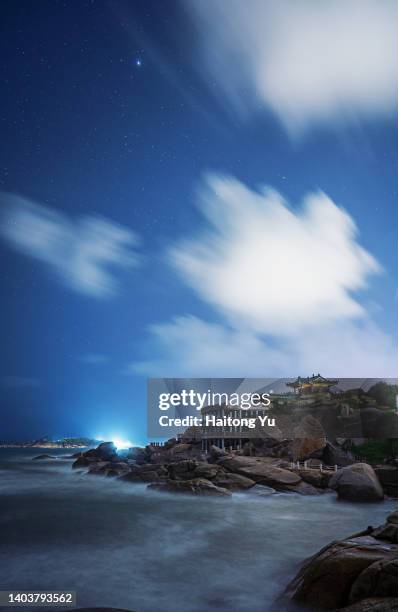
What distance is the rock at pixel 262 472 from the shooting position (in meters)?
32.0

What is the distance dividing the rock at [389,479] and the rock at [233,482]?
9114 mm

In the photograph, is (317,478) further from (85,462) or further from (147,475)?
(85,462)

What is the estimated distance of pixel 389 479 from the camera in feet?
102

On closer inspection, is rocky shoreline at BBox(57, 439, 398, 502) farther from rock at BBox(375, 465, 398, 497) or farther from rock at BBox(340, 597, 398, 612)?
rock at BBox(340, 597, 398, 612)

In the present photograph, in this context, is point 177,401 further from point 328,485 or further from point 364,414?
point 364,414

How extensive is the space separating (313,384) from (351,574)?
2531 inches

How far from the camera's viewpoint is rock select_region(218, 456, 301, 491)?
32031 millimetres

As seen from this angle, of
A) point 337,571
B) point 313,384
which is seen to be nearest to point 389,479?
point 337,571

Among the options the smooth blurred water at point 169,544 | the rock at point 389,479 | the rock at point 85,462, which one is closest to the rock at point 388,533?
the smooth blurred water at point 169,544

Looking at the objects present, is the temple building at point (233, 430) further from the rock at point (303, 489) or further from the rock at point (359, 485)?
the rock at point (359, 485)

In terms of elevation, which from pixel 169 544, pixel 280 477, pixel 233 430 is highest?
pixel 233 430

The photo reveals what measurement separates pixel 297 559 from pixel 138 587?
261 inches

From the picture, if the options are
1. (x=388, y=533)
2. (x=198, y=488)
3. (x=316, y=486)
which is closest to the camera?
Answer: (x=388, y=533)

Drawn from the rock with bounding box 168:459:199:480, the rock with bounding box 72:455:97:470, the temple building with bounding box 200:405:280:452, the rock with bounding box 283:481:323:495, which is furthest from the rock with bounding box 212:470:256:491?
the rock with bounding box 72:455:97:470
